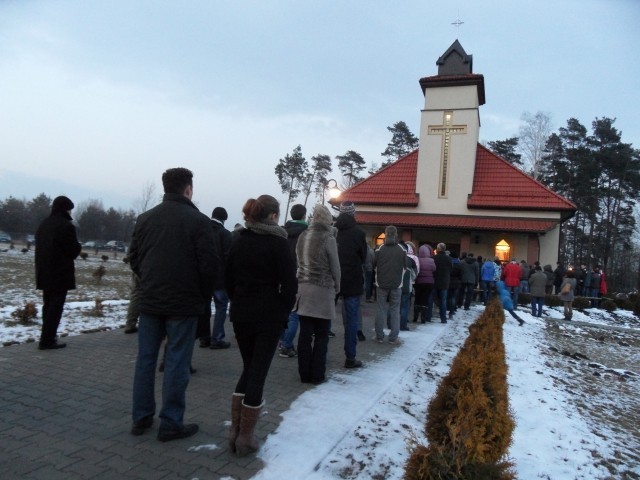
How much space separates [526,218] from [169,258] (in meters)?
23.7

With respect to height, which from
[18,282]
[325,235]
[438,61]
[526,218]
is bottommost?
[18,282]

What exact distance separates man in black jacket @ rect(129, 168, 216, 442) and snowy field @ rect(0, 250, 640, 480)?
2.77 feet

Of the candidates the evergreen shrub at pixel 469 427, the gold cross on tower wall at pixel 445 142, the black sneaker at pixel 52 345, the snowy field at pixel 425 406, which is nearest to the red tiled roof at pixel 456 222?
the gold cross on tower wall at pixel 445 142

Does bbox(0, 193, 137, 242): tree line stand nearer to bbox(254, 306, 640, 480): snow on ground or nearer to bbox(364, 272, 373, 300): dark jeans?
bbox(364, 272, 373, 300): dark jeans

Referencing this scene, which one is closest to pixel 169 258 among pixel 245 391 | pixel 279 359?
pixel 245 391

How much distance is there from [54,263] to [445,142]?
23049mm

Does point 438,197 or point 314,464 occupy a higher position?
point 438,197

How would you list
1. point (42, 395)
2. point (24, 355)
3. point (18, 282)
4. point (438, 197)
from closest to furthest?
1. point (42, 395)
2. point (24, 355)
3. point (18, 282)
4. point (438, 197)

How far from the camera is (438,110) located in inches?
1006

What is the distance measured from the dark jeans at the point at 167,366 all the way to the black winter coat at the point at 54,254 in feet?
9.82

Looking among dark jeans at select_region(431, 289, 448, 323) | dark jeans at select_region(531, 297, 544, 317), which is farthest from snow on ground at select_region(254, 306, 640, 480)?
dark jeans at select_region(531, 297, 544, 317)

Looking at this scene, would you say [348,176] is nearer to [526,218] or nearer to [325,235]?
[526,218]

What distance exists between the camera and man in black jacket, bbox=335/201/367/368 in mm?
5926

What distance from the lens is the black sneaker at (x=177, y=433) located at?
3.41m
